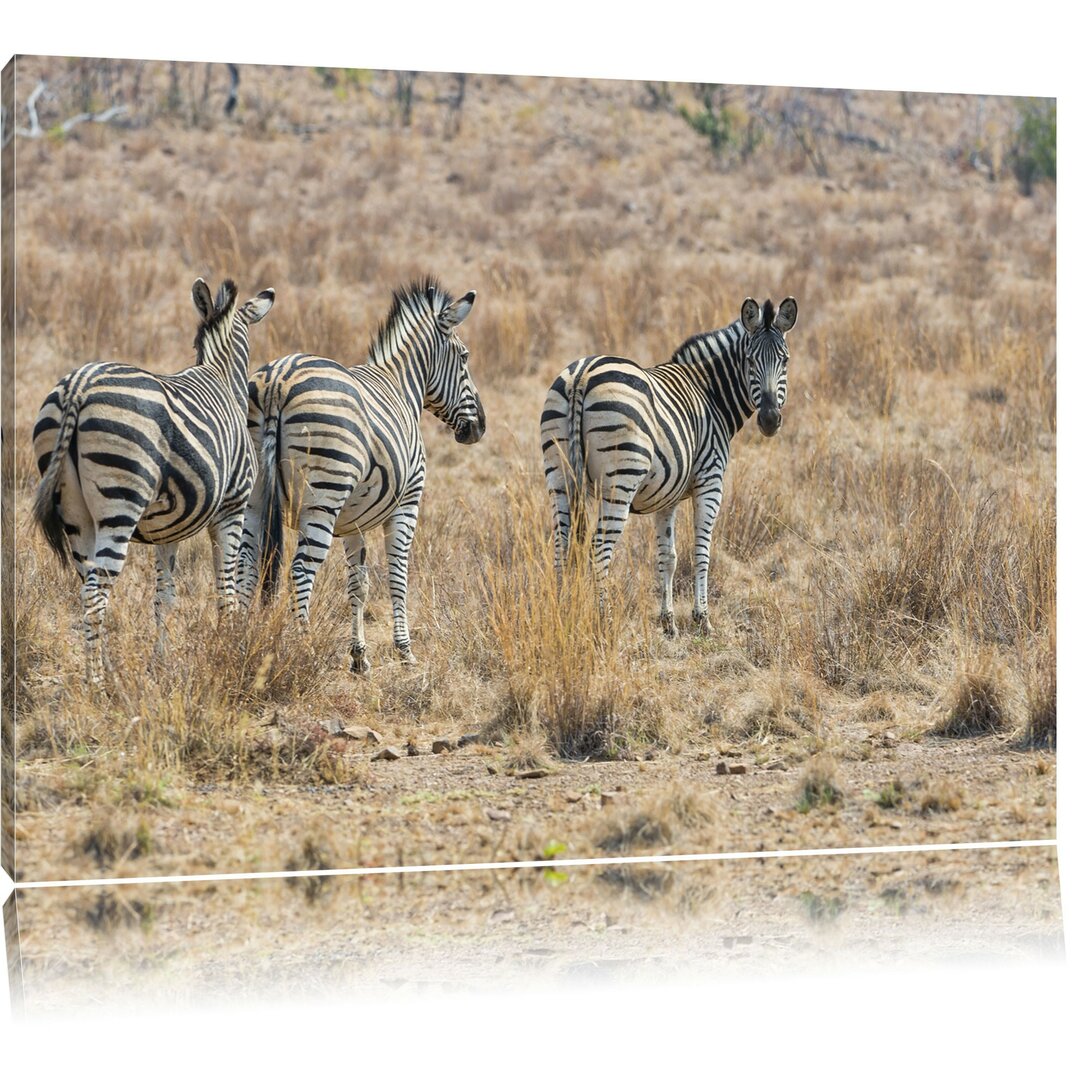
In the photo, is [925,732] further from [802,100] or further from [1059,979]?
[802,100]

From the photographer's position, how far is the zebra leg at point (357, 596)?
26.6ft

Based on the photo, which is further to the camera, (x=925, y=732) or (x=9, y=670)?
(x=925, y=732)

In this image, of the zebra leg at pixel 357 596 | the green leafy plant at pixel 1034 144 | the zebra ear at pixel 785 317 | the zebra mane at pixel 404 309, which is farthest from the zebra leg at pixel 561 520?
the green leafy plant at pixel 1034 144

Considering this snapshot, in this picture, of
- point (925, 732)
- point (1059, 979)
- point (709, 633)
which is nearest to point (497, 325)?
point (709, 633)

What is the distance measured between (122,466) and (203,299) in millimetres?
1210

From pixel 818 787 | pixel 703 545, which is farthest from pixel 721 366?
pixel 818 787

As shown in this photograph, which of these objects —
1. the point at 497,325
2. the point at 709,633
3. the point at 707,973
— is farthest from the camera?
the point at 497,325

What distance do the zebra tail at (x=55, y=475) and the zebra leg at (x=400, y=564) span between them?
2199mm

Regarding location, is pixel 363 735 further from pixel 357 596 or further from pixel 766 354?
pixel 766 354

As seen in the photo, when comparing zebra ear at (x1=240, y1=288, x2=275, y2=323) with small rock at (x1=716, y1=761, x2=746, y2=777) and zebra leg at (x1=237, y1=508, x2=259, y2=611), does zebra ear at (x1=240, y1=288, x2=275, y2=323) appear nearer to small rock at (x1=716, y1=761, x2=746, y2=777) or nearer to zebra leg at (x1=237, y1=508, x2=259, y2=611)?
zebra leg at (x1=237, y1=508, x2=259, y2=611)

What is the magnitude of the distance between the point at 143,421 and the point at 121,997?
2.45 metres

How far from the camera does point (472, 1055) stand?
16.2 ft

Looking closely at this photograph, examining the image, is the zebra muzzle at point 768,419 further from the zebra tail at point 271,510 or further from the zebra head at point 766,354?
the zebra tail at point 271,510

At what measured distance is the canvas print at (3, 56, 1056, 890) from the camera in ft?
21.1
